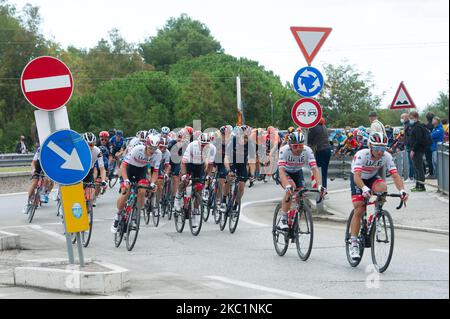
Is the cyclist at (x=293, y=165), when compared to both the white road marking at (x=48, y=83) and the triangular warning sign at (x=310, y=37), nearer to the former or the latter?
the white road marking at (x=48, y=83)

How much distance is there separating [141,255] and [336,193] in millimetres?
11300

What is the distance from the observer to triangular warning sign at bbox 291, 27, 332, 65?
1794cm

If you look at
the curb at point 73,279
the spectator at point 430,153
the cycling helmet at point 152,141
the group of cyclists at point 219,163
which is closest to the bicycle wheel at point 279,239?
the group of cyclists at point 219,163

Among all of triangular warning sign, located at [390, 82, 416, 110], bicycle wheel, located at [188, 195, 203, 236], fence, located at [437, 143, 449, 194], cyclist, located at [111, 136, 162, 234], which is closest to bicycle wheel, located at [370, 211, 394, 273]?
cyclist, located at [111, 136, 162, 234]

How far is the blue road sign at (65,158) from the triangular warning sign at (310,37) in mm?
7986

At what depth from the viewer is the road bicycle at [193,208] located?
1697cm

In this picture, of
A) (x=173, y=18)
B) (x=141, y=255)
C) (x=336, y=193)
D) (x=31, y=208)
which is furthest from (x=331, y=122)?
(x=173, y=18)

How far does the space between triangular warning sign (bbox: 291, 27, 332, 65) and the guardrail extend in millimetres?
27052

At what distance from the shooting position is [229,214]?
56.9ft

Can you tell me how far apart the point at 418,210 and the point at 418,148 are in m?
3.50

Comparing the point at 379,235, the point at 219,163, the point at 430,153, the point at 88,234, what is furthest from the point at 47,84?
the point at 430,153

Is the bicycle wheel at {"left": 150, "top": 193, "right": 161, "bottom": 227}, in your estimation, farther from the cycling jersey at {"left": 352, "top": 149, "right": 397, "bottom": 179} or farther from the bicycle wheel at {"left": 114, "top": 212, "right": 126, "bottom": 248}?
the cycling jersey at {"left": 352, "top": 149, "right": 397, "bottom": 179}

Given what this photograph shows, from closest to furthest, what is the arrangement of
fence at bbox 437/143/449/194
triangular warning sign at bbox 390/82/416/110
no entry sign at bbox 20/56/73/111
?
1. no entry sign at bbox 20/56/73/111
2. fence at bbox 437/143/449/194
3. triangular warning sign at bbox 390/82/416/110

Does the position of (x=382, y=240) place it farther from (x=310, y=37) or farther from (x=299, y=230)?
(x=310, y=37)
